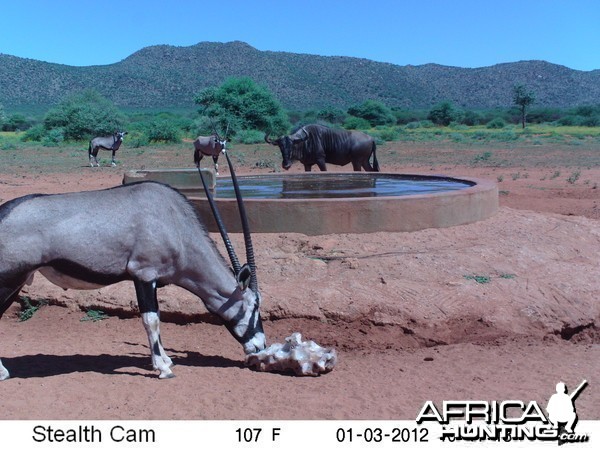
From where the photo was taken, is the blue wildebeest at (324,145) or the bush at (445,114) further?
the bush at (445,114)

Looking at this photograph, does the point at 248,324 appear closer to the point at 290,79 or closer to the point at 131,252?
the point at 131,252

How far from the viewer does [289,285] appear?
7074 millimetres

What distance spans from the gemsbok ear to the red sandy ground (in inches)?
26.0

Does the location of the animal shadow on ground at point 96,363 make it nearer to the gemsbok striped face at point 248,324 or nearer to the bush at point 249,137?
the gemsbok striped face at point 248,324

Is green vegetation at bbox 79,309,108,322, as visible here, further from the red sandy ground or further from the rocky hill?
the rocky hill

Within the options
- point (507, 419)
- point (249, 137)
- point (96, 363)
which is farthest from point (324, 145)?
point (249, 137)

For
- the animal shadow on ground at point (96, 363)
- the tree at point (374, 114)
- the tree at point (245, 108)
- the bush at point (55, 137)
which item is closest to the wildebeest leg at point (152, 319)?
the animal shadow on ground at point (96, 363)

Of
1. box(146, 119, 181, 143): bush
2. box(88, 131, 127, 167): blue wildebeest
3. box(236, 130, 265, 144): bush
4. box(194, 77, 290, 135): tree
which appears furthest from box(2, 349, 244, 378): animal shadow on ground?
box(194, 77, 290, 135): tree

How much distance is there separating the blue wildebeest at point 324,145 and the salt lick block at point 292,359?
10.5 meters

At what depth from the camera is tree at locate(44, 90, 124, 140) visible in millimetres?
42062

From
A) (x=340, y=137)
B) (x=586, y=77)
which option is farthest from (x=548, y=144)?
(x=586, y=77)

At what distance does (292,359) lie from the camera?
214 inches

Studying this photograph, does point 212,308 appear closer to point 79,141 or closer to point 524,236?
point 524,236

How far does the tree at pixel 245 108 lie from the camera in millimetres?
42938
